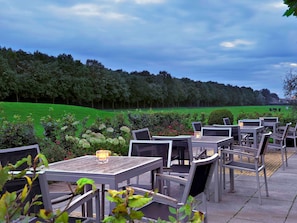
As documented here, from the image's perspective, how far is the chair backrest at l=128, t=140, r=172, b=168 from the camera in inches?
149

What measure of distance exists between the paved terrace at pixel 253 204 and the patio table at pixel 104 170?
106cm

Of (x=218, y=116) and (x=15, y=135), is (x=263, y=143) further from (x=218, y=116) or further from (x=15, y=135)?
(x=218, y=116)

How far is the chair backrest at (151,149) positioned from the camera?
3787mm

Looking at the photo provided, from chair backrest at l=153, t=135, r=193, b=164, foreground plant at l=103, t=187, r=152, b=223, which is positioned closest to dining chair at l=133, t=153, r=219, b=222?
chair backrest at l=153, t=135, r=193, b=164

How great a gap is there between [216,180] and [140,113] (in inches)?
233

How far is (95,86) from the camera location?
4653 centimetres

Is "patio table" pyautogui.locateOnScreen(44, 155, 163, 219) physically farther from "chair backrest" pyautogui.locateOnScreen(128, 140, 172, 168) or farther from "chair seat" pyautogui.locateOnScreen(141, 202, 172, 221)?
"chair backrest" pyautogui.locateOnScreen(128, 140, 172, 168)

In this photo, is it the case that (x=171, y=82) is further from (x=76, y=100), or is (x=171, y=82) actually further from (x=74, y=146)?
(x=74, y=146)

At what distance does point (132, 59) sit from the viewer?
49594 millimetres

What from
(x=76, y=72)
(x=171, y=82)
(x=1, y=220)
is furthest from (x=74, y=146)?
(x=171, y=82)

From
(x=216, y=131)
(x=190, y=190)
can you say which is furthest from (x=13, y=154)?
(x=216, y=131)

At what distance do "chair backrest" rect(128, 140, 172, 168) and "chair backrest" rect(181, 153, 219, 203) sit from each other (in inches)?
42.4

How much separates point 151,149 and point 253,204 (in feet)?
4.89

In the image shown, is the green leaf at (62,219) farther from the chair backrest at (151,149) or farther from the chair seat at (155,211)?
the chair backrest at (151,149)
